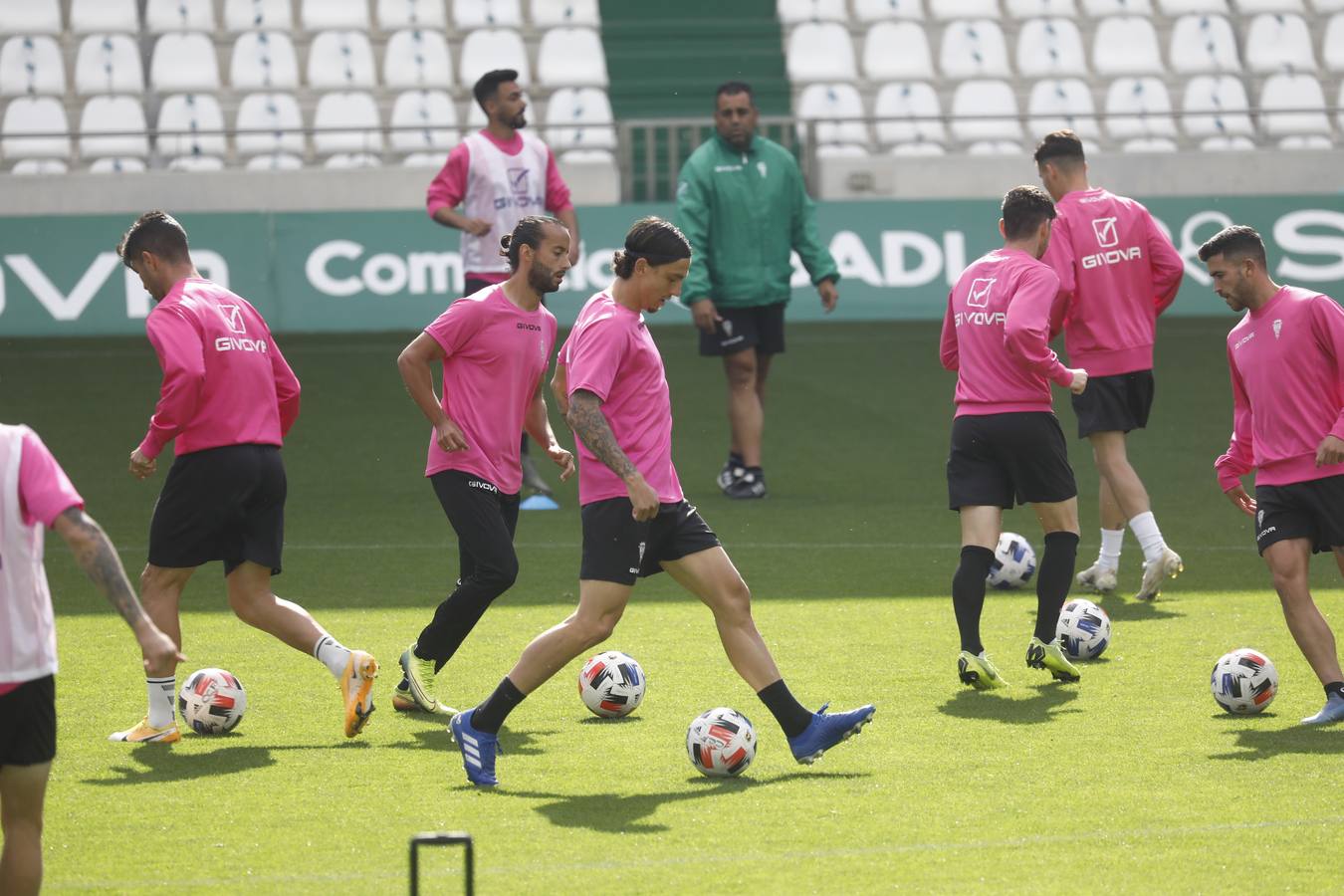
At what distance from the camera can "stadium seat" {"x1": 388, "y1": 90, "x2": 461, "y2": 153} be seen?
1981 centimetres

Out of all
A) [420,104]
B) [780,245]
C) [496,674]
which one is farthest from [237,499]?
[420,104]

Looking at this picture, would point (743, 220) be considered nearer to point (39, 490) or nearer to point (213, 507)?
point (213, 507)

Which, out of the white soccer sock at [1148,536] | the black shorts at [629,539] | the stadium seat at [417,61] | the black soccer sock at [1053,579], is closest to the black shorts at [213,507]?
the black shorts at [629,539]

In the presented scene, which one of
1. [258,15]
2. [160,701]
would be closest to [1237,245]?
[160,701]

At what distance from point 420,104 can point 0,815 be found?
16.9 meters

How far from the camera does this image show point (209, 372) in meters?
6.66

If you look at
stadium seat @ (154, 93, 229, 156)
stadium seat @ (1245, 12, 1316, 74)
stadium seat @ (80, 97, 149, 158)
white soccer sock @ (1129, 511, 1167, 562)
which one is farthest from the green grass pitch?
stadium seat @ (1245, 12, 1316, 74)

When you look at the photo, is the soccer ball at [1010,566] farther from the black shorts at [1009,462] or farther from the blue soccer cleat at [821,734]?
the blue soccer cleat at [821,734]

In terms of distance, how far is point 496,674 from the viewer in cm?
771

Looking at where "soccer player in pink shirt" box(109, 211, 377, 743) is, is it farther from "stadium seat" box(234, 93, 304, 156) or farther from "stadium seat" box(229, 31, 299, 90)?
"stadium seat" box(229, 31, 299, 90)

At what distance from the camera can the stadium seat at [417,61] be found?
21188mm

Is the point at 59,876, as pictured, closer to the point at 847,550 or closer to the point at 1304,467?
the point at 1304,467

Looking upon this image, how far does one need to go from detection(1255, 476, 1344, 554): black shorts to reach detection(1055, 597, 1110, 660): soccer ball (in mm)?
1103

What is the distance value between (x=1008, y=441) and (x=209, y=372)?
3203 millimetres
